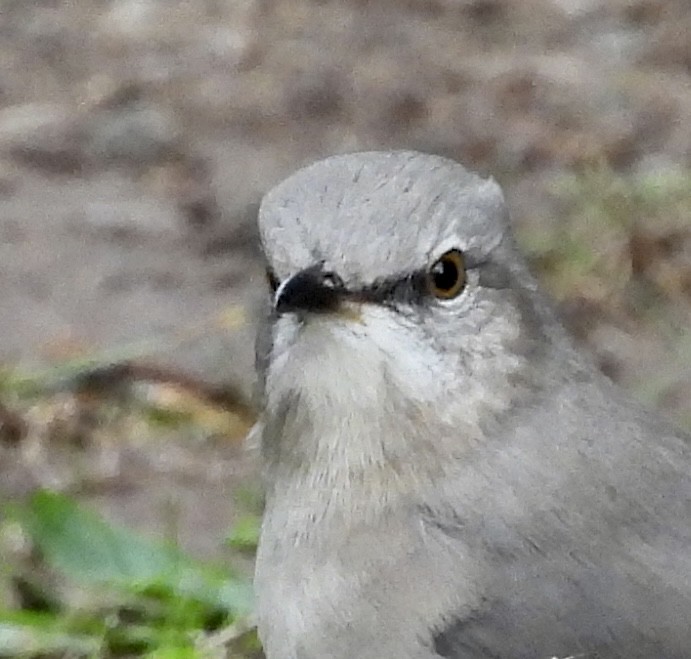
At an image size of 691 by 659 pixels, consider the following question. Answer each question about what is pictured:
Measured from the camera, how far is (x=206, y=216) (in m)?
6.97

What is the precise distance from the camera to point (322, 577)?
3574mm

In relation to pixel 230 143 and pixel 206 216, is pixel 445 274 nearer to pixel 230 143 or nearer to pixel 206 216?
pixel 206 216

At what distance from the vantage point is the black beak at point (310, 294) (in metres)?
3.31

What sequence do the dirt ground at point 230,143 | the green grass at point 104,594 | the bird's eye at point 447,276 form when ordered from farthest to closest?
1. the dirt ground at point 230,143
2. the green grass at point 104,594
3. the bird's eye at point 447,276

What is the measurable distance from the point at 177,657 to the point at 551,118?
4184 millimetres

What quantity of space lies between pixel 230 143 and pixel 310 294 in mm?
4374

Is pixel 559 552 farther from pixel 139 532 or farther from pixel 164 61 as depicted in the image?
pixel 164 61

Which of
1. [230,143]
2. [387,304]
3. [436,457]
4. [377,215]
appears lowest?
[436,457]

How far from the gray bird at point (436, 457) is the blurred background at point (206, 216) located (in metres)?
0.82

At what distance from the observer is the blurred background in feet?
15.0

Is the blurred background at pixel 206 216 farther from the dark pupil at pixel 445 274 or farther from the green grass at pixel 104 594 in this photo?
the dark pupil at pixel 445 274

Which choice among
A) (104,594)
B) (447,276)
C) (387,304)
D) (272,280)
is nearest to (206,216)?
(104,594)

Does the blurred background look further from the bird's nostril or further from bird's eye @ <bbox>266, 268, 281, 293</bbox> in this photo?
the bird's nostril

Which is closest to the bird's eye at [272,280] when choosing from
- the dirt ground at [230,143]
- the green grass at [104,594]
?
the green grass at [104,594]
